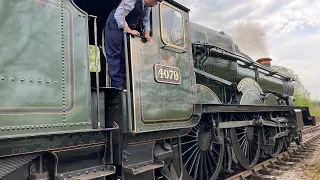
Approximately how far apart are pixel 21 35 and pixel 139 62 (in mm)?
1265

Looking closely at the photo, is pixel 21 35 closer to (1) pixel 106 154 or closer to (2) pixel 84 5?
(1) pixel 106 154

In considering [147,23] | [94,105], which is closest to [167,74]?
[147,23]

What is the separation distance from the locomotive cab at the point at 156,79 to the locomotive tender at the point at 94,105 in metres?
0.01

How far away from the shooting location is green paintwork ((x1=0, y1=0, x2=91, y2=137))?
207cm

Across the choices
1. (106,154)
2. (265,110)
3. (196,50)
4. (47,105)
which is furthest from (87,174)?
(265,110)

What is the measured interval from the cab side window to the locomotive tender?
0.01 metres

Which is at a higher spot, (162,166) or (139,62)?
(139,62)

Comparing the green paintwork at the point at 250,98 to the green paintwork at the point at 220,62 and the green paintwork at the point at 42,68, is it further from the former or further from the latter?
the green paintwork at the point at 42,68

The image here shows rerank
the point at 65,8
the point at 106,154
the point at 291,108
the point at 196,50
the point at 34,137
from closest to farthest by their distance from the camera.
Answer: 1. the point at 34,137
2. the point at 65,8
3. the point at 106,154
4. the point at 196,50
5. the point at 291,108

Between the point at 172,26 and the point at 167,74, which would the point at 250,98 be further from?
the point at 167,74

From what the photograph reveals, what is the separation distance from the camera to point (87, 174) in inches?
104

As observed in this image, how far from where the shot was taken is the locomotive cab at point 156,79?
2965mm

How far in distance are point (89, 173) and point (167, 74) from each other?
1.49 metres

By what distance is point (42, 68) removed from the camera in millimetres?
2271
